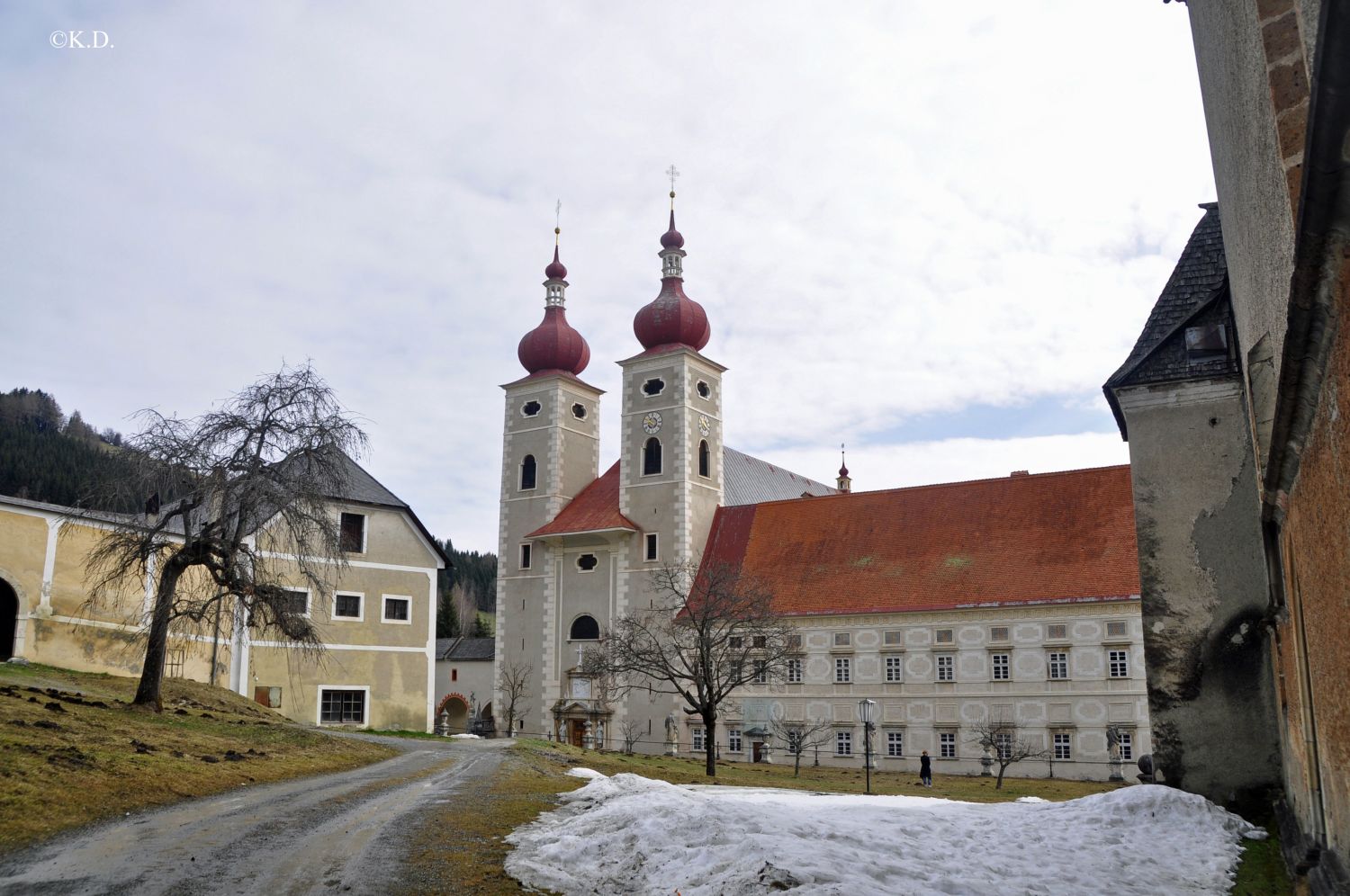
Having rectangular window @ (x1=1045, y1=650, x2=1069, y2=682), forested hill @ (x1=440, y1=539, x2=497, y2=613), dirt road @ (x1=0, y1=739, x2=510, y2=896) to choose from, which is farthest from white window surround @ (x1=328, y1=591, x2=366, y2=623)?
forested hill @ (x1=440, y1=539, x2=497, y2=613)

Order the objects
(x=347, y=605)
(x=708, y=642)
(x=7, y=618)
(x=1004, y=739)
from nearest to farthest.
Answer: (x=7, y=618) < (x=708, y=642) < (x=347, y=605) < (x=1004, y=739)

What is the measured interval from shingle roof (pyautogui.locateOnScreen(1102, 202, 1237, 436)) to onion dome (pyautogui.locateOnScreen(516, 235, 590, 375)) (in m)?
43.5

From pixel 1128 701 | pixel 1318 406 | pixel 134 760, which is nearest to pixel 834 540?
pixel 1128 701

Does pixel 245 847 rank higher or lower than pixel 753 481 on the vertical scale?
lower

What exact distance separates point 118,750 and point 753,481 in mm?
49278

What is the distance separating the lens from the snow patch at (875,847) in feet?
33.4

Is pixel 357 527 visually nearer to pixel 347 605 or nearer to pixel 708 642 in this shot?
pixel 347 605

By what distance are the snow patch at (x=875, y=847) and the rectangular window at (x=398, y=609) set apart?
24.6 metres

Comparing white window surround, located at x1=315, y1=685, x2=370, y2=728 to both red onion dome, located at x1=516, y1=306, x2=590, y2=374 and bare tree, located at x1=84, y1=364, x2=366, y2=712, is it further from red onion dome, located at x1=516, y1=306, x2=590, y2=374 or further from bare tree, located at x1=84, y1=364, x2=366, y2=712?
red onion dome, located at x1=516, y1=306, x2=590, y2=374

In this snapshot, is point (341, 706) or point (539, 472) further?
point (539, 472)

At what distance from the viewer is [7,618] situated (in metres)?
28.2

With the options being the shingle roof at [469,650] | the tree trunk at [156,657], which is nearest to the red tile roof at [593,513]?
the shingle roof at [469,650]

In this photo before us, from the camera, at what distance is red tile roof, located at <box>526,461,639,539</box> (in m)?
55.5

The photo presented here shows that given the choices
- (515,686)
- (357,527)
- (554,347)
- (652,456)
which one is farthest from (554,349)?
Result: (357,527)
